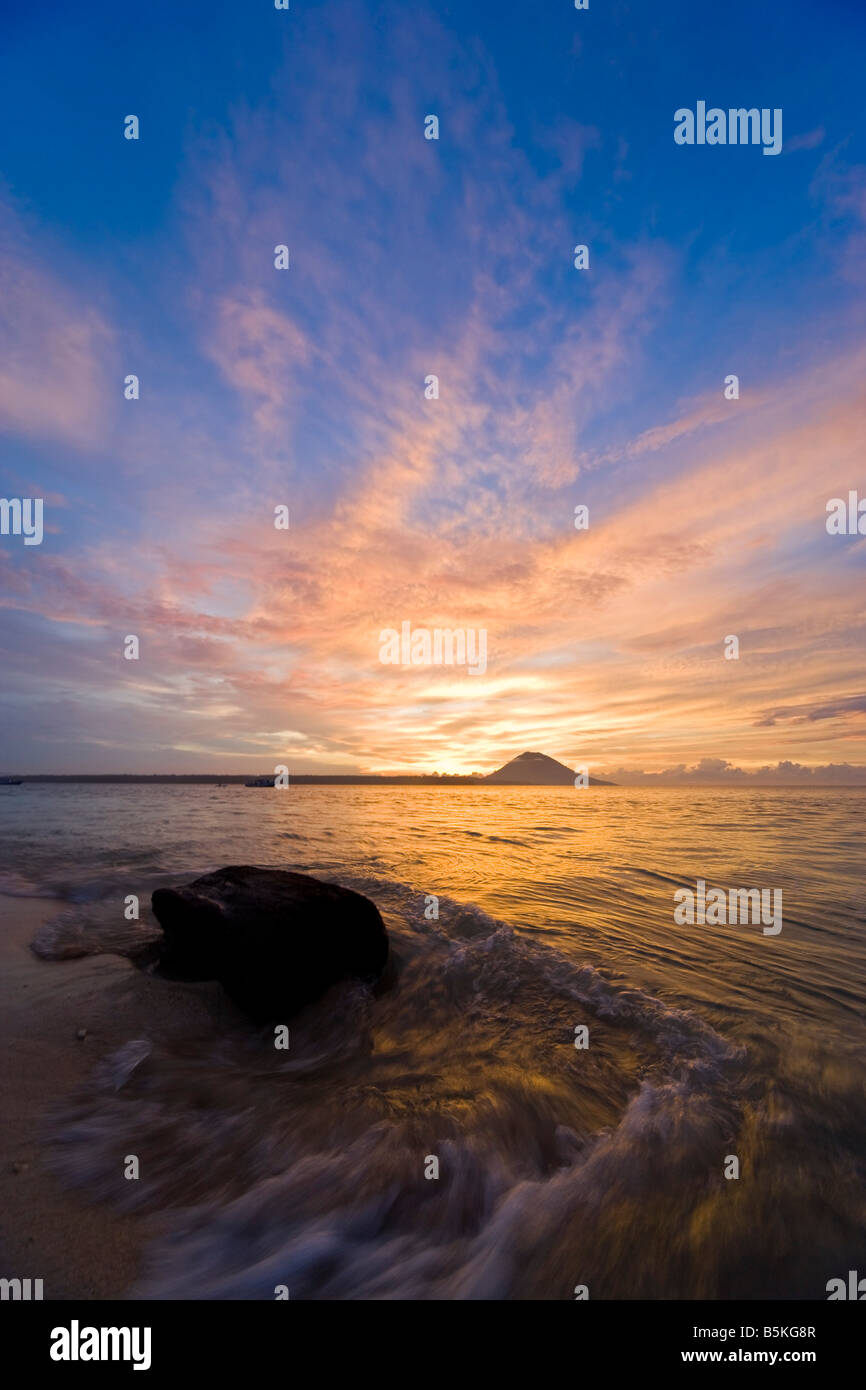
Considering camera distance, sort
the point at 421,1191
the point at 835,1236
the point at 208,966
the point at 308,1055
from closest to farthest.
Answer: the point at 835,1236
the point at 421,1191
the point at 308,1055
the point at 208,966

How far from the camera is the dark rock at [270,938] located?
6707mm

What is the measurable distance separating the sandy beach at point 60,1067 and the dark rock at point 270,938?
46cm

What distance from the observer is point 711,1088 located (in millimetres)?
5012

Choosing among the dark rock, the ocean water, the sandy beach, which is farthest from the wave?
the dark rock

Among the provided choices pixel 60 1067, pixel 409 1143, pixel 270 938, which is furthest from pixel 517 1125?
pixel 60 1067

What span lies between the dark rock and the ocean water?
388 mm

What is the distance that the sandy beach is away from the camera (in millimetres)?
3023

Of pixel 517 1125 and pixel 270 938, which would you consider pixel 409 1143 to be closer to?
pixel 517 1125

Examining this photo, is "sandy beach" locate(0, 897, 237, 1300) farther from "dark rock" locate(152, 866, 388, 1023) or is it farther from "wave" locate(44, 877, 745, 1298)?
"dark rock" locate(152, 866, 388, 1023)

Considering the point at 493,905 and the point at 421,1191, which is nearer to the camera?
the point at 421,1191

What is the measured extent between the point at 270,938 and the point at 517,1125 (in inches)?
158
